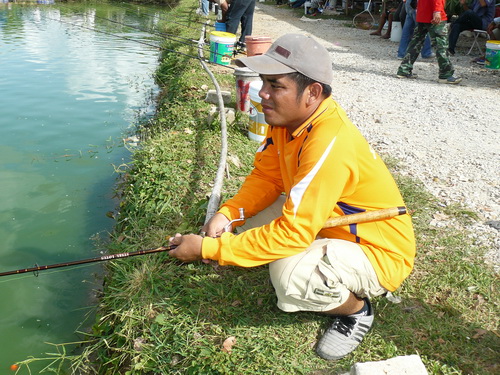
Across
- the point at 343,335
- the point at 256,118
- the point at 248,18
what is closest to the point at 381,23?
the point at 248,18

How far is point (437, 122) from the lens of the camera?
→ 258 inches

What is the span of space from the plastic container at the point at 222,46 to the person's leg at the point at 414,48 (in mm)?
3343

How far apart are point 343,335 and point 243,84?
3773 mm

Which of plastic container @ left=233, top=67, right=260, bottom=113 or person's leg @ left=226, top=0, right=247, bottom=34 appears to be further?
person's leg @ left=226, top=0, right=247, bottom=34

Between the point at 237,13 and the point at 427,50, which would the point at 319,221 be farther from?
the point at 427,50

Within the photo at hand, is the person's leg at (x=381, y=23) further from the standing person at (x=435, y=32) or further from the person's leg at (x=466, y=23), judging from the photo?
the standing person at (x=435, y=32)

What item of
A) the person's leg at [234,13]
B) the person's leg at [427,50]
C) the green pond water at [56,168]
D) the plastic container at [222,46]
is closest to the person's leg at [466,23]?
the person's leg at [427,50]

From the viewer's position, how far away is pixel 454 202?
14.1 ft

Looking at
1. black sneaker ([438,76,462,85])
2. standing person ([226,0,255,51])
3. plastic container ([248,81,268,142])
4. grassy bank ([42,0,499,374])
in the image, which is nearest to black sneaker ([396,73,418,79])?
black sneaker ([438,76,462,85])

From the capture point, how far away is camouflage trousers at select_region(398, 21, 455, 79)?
327 inches

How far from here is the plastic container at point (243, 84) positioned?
18.0 ft

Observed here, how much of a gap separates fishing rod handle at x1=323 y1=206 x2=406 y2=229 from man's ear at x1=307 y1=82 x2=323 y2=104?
0.63 meters

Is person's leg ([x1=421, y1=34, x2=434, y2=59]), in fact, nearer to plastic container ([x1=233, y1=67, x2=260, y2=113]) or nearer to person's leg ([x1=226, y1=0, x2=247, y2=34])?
person's leg ([x1=226, y1=0, x2=247, y2=34])

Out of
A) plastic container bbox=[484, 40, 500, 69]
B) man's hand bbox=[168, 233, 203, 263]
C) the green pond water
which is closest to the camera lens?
man's hand bbox=[168, 233, 203, 263]
